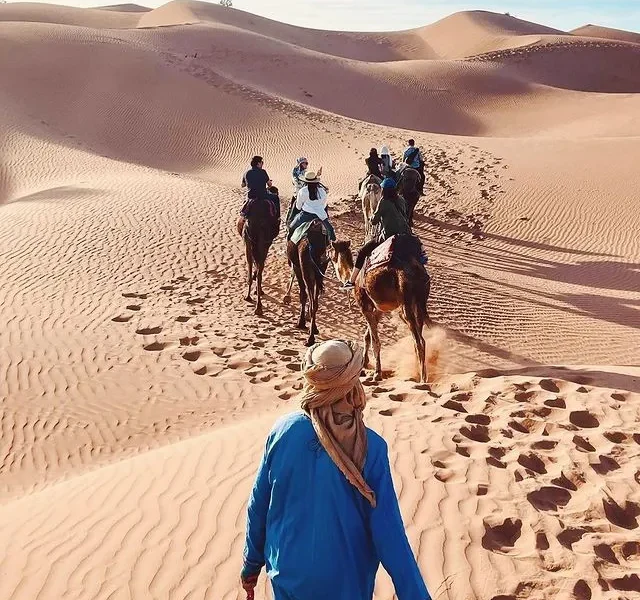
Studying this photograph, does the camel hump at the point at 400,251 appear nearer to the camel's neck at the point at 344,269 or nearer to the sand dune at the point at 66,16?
the camel's neck at the point at 344,269

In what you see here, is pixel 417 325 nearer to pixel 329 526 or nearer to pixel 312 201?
pixel 312 201

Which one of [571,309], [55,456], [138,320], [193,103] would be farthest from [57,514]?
[193,103]

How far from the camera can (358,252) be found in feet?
29.5

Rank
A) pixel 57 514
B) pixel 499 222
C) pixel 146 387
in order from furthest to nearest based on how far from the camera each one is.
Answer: pixel 499 222, pixel 146 387, pixel 57 514

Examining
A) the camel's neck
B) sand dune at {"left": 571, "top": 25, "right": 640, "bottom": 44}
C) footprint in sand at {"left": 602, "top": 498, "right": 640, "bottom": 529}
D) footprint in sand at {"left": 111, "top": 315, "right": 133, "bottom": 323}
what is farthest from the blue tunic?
sand dune at {"left": 571, "top": 25, "right": 640, "bottom": 44}

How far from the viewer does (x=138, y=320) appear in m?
10.8

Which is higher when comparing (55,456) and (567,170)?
(567,170)

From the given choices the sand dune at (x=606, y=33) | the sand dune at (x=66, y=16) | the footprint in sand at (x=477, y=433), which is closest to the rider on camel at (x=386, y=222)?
the footprint in sand at (x=477, y=433)

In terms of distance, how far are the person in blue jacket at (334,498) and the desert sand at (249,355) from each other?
6.00ft

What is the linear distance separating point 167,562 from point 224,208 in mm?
13596

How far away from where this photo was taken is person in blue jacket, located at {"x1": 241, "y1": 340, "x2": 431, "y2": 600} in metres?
2.60

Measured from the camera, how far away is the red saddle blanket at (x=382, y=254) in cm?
833

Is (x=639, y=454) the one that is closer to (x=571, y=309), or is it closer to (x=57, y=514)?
(x=57, y=514)

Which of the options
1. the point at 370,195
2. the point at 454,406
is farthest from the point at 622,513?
the point at 370,195
